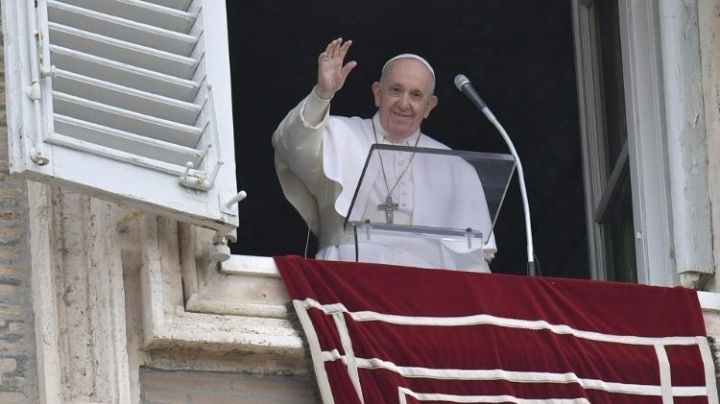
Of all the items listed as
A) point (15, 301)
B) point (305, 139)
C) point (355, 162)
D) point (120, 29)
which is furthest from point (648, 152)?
point (15, 301)

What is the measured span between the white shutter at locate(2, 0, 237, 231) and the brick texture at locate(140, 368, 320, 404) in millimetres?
460

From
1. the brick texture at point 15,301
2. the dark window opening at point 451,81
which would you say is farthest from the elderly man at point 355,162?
the dark window opening at point 451,81

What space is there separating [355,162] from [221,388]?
1.38 meters

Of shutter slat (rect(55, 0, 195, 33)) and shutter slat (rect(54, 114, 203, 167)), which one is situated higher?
shutter slat (rect(55, 0, 195, 33))

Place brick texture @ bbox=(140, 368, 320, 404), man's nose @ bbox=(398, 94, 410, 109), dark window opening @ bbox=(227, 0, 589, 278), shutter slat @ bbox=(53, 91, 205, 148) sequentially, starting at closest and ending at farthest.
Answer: shutter slat @ bbox=(53, 91, 205, 148) < brick texture @ bbox=(140, 368, 320, 404) < man's nose @ bbox=(398, 94, 410, 109) < dark window opening @ bbox=(227, 0, 589, 278)

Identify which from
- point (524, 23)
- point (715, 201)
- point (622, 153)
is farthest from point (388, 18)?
point (715, 201)

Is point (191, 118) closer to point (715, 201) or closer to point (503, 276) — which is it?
point (503, 276)

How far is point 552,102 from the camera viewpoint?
12.6 metres

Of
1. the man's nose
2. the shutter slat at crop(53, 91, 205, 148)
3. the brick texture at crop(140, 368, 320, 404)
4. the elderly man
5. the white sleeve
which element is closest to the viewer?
the shutter slat at crop(53, 91, 205, 148)

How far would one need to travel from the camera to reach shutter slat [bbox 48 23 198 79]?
27.8 feet

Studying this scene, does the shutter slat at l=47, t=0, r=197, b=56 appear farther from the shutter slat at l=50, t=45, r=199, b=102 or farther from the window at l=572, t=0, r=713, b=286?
the window at l=572, t=0, r=713, b=286

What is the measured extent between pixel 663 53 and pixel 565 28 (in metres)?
2.69

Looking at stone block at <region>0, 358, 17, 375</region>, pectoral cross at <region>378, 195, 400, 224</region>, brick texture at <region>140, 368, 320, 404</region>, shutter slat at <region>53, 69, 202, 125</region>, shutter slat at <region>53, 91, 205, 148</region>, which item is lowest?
brick texture at <region>140, 368, 320, 404</region>

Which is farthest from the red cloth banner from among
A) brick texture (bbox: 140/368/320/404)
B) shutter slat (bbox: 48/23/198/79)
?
shutter slat (bbox: 48/23/198/79)
